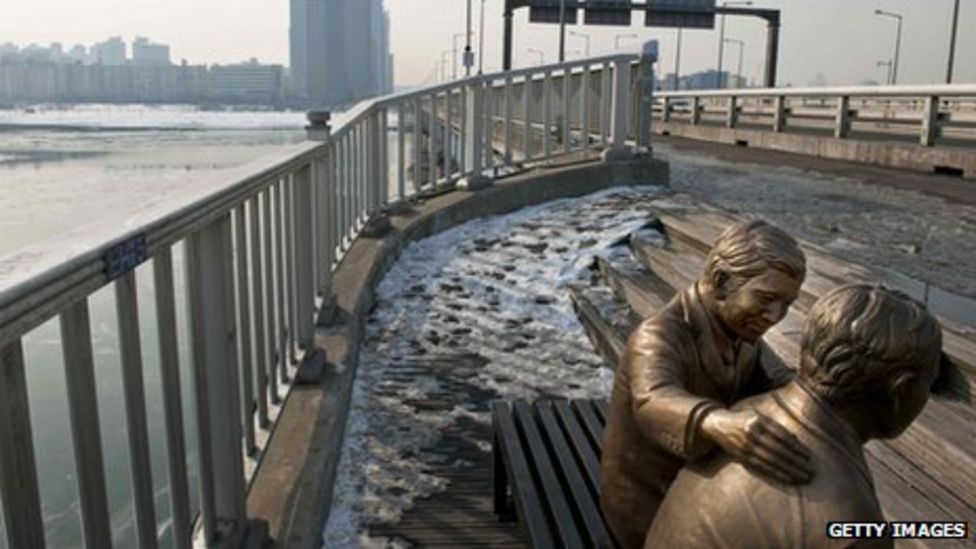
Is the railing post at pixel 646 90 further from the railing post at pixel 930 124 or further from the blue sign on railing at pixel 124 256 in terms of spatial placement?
the blue sign on railing at pixel 124 256

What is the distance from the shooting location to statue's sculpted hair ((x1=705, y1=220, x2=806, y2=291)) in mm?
1569

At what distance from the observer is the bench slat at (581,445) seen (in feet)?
9.00

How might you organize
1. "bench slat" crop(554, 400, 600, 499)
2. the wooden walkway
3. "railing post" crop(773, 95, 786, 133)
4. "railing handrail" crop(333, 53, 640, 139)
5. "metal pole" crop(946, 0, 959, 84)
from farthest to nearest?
"metal pole" crop(946, 0, 959, 84), "railing post" crop(773, 95, 786, 133), "railing handrail" crop(333, 53, 640, 139), the wooden walkway, "bench slat" crop(554, 400, 600, 499)

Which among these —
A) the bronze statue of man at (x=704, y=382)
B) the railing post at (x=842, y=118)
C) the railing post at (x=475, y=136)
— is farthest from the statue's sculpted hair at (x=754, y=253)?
the railing post at (x=842, y=118)

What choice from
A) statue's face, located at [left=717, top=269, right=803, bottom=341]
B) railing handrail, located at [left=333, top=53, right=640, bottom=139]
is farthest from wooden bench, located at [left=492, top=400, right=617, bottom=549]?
railing handrail, located at [left=333, top=53, right=640, bottom=139]

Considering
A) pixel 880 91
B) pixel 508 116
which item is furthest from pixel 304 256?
pixel 880 91

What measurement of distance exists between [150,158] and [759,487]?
24655 mm

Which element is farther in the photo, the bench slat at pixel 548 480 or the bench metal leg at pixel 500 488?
the bench metal leg at pixel 500 488

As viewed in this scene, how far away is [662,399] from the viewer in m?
1.58

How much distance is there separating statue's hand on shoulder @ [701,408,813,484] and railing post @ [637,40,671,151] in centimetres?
808

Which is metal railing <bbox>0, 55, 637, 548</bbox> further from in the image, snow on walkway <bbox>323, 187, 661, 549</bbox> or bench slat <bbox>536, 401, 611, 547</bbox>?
bench slat <bbox>536, 401, 611, 547</bbox>

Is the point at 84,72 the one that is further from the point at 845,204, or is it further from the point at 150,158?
the point at 845,204

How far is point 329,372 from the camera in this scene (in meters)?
4.01

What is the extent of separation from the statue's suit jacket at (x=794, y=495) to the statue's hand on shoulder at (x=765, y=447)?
0.02 meters
